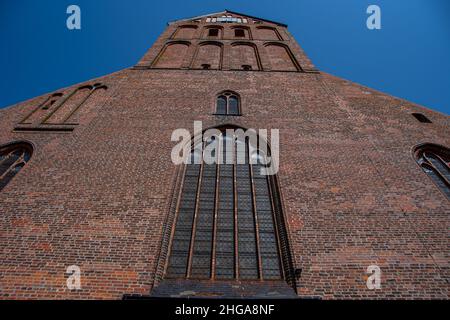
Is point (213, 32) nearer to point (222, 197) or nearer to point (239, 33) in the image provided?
point (239, 33)

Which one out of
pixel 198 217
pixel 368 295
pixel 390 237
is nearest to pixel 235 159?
pixel 198 217

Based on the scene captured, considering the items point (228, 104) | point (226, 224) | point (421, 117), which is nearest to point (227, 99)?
point (228, 104)

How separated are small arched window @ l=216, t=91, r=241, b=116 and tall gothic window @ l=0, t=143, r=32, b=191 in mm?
4531

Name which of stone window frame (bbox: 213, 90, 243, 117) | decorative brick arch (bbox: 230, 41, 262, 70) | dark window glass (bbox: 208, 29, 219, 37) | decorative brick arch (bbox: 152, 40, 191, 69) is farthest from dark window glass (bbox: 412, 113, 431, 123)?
dark window glass (bbox: 208, 29, 219, 37)

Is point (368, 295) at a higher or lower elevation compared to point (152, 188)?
lower

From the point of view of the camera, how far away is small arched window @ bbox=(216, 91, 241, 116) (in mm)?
9109

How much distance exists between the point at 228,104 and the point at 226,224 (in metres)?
4.38

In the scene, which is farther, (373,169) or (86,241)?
(373,169)

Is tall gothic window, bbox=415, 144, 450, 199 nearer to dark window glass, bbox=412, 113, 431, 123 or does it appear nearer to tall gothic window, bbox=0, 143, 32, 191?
dark window glass, bbox=412, 113, 431, 123

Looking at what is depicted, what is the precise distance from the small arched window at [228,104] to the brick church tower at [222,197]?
5 cm

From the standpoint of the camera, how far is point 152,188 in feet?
20.6

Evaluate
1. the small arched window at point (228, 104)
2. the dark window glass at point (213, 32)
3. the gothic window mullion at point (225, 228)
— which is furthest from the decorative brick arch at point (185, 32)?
the gothic window mullion at point (225, 228)

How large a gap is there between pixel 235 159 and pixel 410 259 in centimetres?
381

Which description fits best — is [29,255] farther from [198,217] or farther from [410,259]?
[410,259]
